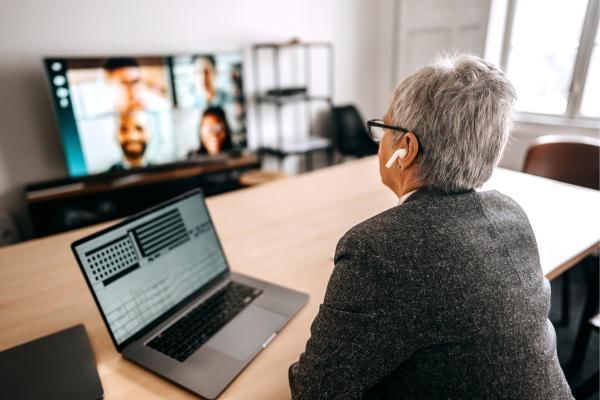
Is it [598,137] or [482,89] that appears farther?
[598,137]

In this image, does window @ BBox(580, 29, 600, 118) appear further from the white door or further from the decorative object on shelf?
the decorative object on shelf

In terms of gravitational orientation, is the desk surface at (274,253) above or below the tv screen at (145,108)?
below

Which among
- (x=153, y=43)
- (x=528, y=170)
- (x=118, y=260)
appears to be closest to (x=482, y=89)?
(x=118, y=260)

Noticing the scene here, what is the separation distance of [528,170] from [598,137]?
118cm

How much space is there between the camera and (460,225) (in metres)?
0.66

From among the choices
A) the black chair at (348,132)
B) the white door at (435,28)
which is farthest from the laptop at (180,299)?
the black chair at (348,132)

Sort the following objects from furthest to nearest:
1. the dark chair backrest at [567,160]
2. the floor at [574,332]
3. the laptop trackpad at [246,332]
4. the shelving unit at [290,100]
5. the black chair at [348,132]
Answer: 1. the black chair at [348,132]
2. the shelving unit at [290,100]
3. the dark chair backrest at [567,160]
4. the floor at [574,332]
5. the laptop trackpad at [246,332]

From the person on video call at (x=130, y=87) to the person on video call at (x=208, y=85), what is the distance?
0.32m

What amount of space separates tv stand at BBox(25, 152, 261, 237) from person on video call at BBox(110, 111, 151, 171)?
0.07m

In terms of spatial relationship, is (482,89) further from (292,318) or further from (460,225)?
(292,318)

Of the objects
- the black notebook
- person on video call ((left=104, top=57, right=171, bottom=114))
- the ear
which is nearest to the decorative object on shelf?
person on video call ((left=104, top=57, right=171, bottom=114))

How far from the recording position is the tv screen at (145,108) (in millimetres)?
2646

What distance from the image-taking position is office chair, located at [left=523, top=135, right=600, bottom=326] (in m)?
1.97

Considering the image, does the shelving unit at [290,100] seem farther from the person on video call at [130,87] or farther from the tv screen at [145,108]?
the person on video call at [130,87]
